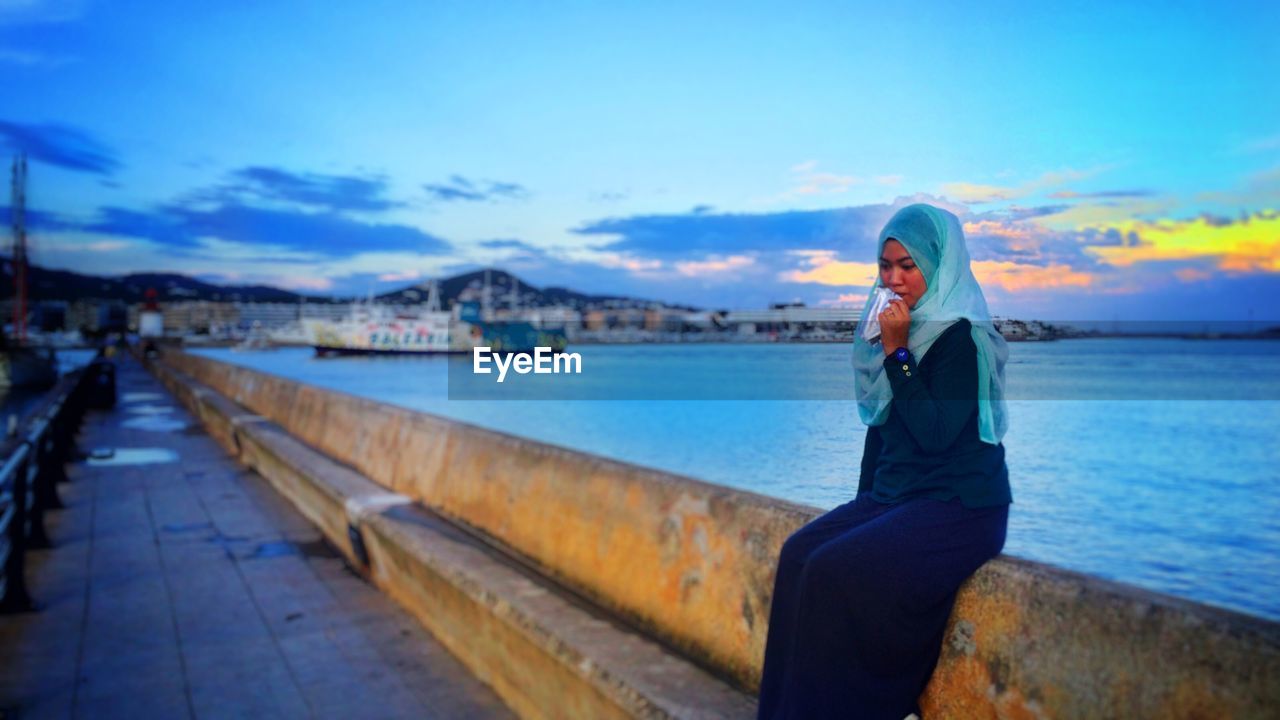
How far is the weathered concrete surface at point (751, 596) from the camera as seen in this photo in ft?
6.02

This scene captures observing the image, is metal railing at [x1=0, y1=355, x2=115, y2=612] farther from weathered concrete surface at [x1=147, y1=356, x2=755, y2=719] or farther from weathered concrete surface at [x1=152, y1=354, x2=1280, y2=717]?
weathered concrete surface at [x1=152, y1=354, x2=1280, y2=717]

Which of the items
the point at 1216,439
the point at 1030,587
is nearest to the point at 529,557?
the point at 1030,587

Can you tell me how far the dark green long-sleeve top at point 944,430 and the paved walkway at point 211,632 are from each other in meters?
2.30

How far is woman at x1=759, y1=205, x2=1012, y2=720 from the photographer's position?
211 centimetres

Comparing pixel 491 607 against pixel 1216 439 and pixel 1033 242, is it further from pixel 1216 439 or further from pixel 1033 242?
pixel 1216 439

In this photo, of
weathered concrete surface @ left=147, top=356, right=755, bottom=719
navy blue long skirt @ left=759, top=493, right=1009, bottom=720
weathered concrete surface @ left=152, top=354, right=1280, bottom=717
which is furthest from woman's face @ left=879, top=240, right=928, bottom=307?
weathered concrete surface @ left=147, top=356, right=755, bottom=719

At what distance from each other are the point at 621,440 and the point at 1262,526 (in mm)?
18957

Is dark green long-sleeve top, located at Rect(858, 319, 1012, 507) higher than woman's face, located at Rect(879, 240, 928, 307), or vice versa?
woman's face, located at Rect(879, 240, 928, 307)

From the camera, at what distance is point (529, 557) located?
15.8ft

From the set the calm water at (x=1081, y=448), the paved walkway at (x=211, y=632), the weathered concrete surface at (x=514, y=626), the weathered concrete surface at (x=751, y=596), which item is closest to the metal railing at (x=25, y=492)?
the paved walkway at (x=211, y=632)

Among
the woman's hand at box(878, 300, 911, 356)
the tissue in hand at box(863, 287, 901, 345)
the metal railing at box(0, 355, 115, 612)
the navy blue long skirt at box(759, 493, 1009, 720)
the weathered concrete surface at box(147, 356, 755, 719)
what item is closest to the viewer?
the navy blue long skirt at box(759, 493, 1009, 720)

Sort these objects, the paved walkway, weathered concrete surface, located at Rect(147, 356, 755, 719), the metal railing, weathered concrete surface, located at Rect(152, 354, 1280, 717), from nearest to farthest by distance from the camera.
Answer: weathered concrete surface, located at Rect(152, 354, 1280, 717), weathered concrete surface, located at Rect(147, 356, 755, 719), the paved walkway, the metal railing

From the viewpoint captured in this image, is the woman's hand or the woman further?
the woman's hand

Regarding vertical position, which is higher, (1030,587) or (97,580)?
(1030,587)
